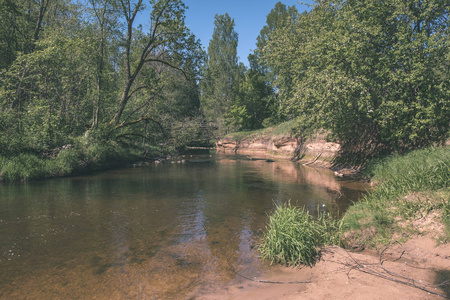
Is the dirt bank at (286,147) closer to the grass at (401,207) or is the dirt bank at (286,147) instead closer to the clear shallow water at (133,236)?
the clear shallow water at (133,236)

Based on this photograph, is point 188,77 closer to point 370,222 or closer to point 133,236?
point 133,236

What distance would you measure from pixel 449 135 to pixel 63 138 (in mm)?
21299

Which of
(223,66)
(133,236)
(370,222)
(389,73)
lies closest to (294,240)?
(370,222)

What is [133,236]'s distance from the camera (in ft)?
23.9

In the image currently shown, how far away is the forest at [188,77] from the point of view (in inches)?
509

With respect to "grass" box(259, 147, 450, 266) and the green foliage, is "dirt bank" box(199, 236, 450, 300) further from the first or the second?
the green foliage

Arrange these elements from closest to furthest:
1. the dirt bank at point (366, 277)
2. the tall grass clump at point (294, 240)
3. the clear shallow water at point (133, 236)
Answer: the dirt bank at point (366, 277)
the clear shallow water at point (133, 236)
the tall grass clump at point (294, 240)

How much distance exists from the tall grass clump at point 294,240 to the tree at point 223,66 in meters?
46.2

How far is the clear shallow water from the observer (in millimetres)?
4969

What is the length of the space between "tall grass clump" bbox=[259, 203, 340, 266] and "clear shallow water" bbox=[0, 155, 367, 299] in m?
0.41

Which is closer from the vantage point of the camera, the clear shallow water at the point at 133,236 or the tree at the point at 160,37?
the clear shallow water at the point at 133,236

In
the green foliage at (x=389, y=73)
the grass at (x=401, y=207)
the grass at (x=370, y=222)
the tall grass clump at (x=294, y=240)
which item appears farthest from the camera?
the green foliage at (x=389, y=73)

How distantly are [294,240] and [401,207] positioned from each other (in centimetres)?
306

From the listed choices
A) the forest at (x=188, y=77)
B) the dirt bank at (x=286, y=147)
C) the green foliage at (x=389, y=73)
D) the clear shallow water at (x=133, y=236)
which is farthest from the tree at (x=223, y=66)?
the clear shallow water at (x=133, y=236)
